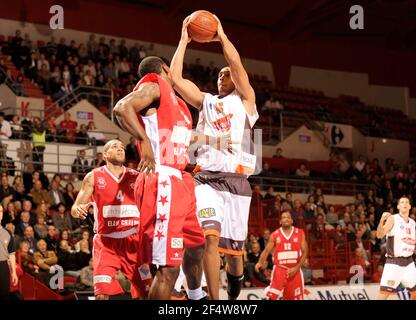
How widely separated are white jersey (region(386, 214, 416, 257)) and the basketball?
4.96 metres

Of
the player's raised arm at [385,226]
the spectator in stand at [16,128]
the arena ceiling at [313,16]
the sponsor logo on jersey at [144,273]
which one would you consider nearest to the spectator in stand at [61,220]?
the spectator in stand at [16,128]

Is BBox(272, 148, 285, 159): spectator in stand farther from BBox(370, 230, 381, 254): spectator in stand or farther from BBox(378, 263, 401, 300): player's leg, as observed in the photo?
BBox(378, 263, 401, 300): player's leg

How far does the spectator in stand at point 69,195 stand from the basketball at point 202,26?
7.15m

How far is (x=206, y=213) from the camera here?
587cm

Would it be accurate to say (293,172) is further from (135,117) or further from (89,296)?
(135,117)

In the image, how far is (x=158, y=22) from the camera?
1981cm

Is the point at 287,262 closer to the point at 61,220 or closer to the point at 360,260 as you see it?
the point at 61,220

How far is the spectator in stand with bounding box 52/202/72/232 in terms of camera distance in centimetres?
1162

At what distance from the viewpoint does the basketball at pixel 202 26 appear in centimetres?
579

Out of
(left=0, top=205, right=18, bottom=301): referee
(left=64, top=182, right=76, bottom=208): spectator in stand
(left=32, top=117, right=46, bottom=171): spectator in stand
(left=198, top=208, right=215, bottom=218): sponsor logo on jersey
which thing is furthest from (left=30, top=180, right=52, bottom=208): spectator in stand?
(left=198, top=208, right=215, bottom=218): sponsor logo on jersey

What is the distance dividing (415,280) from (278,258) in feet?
6.65

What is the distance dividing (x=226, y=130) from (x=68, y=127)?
8.78 metres

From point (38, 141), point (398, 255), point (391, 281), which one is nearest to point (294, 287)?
point (391, 281)

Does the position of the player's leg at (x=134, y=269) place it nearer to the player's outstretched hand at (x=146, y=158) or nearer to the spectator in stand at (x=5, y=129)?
the player's outstretched hand at (x=146, y=158)
